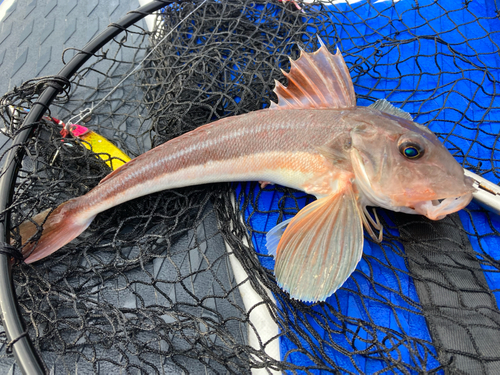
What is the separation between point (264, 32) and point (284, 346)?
2046mm

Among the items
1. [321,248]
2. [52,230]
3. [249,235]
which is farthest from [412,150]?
[52,230]

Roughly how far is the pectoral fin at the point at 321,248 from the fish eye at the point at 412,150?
0.93 feet

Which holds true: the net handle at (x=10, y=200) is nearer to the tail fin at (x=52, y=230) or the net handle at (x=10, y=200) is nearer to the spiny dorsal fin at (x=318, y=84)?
the tail fin at (x=52, y=230)

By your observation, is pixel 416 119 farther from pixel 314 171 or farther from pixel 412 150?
pixel 314 171

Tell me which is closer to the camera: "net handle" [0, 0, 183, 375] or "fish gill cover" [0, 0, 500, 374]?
"net handle" [0, 0, 183, 375]

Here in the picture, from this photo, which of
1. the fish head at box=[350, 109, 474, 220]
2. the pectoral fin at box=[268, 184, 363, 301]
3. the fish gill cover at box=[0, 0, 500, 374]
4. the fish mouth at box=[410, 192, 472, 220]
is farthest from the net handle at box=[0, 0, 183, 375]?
the fish mouth at box=[410, 192, 472, 220]

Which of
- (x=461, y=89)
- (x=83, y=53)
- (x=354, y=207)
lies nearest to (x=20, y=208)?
(x=83, y=53)

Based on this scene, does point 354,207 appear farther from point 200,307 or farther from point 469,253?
point 200,307

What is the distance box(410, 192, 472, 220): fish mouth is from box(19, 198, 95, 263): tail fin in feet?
5.44

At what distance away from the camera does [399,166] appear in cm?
145

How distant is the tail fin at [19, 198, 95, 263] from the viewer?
1.63m

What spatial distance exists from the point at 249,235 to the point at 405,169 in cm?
83

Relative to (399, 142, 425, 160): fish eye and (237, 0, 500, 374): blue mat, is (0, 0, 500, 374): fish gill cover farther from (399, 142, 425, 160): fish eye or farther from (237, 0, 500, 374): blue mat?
(399, 142, 425, 160): fish eye

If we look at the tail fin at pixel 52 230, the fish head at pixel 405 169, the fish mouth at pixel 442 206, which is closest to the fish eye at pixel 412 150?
the fish head at pixel 405 169
